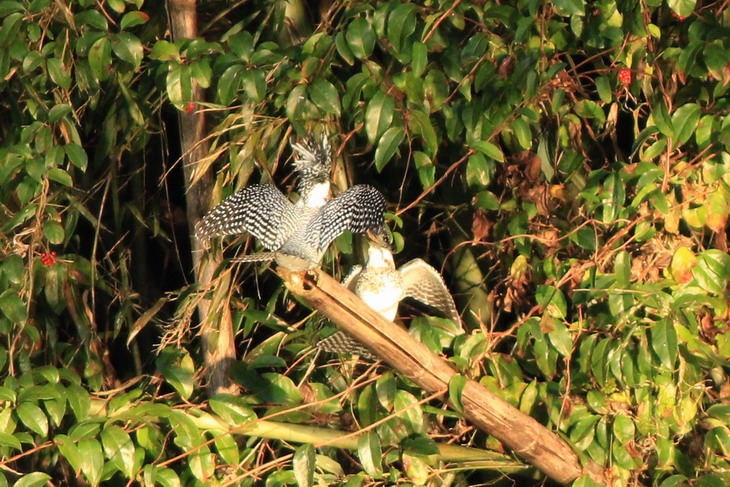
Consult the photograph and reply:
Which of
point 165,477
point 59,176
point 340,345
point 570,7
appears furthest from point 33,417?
point 570,7

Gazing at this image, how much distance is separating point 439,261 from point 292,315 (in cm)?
46

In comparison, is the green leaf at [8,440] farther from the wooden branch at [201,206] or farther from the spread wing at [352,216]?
the spread wing at [352,216]

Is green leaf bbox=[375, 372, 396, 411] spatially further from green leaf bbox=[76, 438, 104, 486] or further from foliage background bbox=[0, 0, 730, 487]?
green leaf bbox=[76, 438, 104, 486]

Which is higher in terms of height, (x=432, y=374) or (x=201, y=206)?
(x=201, y=206)

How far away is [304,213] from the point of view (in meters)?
2.49

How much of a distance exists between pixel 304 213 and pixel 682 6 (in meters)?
0.94

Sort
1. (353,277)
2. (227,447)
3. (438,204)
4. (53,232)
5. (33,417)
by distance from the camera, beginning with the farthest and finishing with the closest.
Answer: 1. (438,204)
2. (53,232)
3. (353,277)
4. (227,447)
5. (33,417)

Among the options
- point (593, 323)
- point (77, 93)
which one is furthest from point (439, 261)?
point (77, 93)

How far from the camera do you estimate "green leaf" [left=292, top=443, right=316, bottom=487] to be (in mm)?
2531

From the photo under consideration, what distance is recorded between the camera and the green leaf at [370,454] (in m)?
2.60

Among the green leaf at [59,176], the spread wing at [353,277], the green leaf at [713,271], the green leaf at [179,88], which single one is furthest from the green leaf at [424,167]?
the green leaf at [59,176]

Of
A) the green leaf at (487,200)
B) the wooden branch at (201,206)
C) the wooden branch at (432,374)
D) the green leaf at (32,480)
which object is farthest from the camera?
the wooden branch at (201,206)

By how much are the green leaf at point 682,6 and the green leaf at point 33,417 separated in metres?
1.70

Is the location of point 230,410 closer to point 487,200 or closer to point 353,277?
point 353,277
